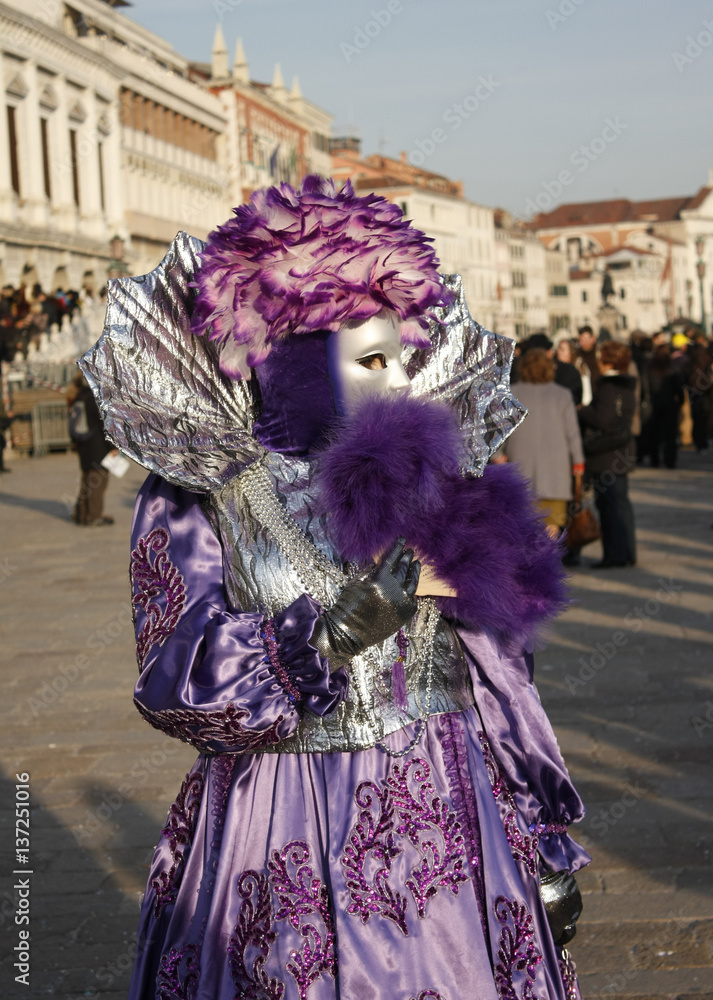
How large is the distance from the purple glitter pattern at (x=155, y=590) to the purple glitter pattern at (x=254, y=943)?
1.25ft

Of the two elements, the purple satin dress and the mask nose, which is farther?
the mask nose

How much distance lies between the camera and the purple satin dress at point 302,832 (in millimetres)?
1965

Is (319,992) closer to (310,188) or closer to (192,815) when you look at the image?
(192,815)

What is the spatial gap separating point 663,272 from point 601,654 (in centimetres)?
14821

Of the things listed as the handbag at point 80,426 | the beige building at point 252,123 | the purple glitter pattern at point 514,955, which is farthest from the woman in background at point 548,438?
the beige building at point 252,123

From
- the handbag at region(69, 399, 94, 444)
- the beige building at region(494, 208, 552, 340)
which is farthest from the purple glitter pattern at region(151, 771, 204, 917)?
the beige building at region(494, 208, 552, 340)

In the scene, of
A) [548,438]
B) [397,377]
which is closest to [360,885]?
[397,377]

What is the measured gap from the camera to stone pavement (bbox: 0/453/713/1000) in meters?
3.45

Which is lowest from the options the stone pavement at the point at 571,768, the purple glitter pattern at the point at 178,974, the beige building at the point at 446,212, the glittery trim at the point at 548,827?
the stone pavement at the point at 571,768

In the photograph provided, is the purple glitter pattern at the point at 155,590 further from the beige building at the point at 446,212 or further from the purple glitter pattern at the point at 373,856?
the beige building at the point at 446,212

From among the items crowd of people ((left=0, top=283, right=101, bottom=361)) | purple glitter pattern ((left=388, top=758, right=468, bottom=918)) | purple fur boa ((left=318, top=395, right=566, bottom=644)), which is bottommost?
purple glitter pattern ((left=388, top=758, right=468, bottom=918))

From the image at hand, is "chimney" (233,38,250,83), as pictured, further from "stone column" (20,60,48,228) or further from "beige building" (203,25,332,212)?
"stone column" (20,60,48,228)

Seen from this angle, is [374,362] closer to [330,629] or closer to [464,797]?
[330,629]

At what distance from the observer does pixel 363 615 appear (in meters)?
1.98
